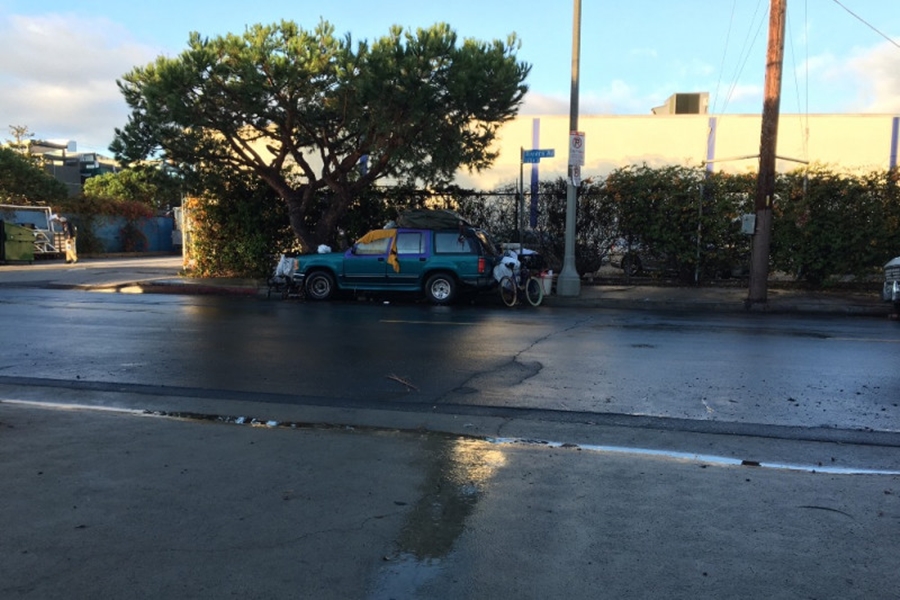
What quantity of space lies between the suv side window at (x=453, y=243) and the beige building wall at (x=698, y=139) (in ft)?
54.6

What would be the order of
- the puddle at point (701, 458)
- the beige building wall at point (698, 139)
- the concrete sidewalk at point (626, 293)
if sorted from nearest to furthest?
the puddle at point (701, 458), the concrete sidewalk at point (626, 293), the beige building wall at point (698, 139)

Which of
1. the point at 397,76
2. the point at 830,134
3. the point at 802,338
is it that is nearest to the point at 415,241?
the point at 397,76

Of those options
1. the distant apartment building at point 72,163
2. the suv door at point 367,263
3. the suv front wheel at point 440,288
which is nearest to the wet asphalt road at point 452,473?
the suv front wheel at point 440,288

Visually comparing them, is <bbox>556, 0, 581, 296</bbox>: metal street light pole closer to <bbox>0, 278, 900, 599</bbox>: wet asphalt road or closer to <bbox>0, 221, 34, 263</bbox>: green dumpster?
<bbox>0, 278, 900, 599</bbox>: wet asphalt road

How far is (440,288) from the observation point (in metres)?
15.2

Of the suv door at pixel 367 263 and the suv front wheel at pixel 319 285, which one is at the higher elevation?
the suv door at pixel 367 263

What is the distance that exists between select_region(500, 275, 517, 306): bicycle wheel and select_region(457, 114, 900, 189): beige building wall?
17.0m

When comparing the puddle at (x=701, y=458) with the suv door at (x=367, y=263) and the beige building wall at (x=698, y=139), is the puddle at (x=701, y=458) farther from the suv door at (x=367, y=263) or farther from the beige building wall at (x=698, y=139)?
the beige building wall at (x=698, y=139)

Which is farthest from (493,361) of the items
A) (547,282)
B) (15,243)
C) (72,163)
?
(72,163)

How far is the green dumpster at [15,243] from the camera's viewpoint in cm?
2700

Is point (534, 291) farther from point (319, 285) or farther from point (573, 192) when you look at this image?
point (319, 285)

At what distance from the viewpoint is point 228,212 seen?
813 inches

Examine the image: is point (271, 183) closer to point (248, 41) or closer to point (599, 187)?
point (248, 41)

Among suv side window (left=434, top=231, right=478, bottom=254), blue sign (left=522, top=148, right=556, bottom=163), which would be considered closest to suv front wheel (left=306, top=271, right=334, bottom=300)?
suv side window (left=434, top=231, right=478, bottom=254)
